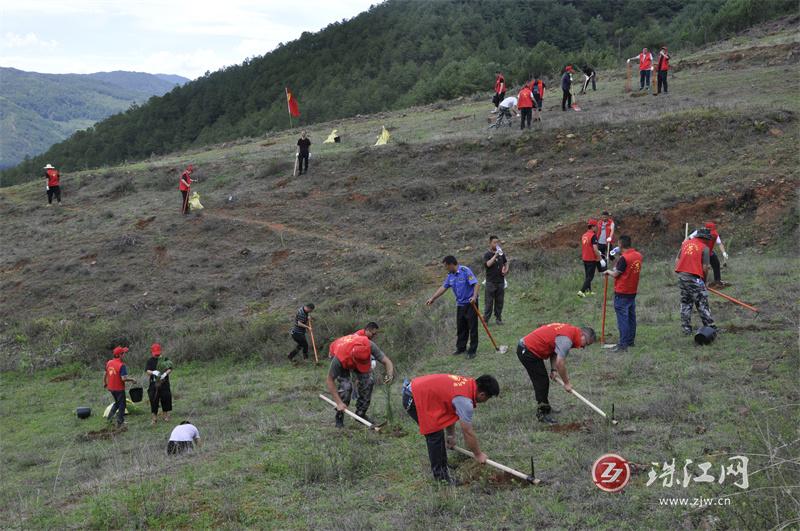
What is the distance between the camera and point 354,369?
30.8 feet

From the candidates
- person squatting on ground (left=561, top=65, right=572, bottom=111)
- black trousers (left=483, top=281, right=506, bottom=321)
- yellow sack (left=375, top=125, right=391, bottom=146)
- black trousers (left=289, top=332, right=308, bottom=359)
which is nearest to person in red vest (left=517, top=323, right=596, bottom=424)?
black trousers (left=483, top=281, right=506, bottom=321)

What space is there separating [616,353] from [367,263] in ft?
35.4

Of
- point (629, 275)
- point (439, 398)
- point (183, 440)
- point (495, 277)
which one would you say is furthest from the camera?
point (495, 277)

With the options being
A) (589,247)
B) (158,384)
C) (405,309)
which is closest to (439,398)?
(158,384)

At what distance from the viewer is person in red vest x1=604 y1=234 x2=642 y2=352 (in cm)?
1109

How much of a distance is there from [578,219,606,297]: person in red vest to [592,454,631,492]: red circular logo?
27.6ft

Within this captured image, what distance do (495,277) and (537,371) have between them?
567 centimetres

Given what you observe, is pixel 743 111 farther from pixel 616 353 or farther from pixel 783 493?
pixel 783 493

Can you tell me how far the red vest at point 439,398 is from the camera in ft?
23.4

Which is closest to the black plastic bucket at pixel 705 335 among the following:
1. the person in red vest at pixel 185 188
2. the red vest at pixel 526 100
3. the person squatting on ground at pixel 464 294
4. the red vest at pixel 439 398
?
the person squatting on ground at pixel 464 294

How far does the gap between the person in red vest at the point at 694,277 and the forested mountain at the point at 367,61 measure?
52.6m

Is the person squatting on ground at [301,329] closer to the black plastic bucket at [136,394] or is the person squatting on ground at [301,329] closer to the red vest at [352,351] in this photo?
the black plastic bucket at [136,394]

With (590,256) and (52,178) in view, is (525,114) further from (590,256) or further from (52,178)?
(52,178)

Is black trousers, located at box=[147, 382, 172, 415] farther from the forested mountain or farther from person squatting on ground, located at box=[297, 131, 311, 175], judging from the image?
the forested mountain
